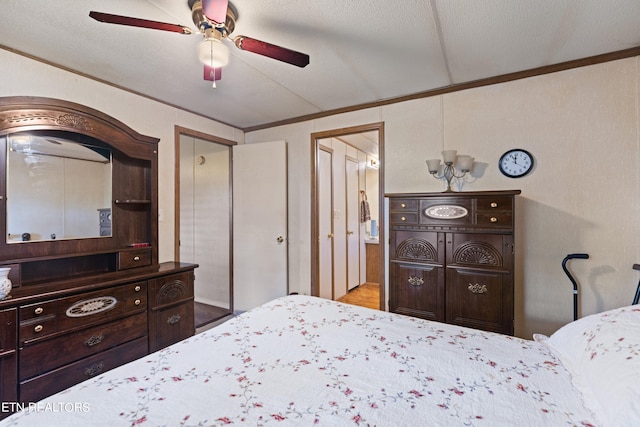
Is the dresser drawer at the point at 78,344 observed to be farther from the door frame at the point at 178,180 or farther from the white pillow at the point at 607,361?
the white pillow at the point at 607,361

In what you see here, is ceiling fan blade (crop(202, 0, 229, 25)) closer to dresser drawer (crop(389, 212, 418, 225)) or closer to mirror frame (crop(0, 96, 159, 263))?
mirror frame (crop(0, 96, 159, 263))

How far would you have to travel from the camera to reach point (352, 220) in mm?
4594

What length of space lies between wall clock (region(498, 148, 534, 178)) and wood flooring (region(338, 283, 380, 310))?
2.27 meters

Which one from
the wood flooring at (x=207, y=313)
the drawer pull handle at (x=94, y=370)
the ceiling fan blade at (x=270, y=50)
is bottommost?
the wood flooring at (x=207, y=313)

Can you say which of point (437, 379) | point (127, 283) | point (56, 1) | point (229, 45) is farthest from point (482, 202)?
point (56, 1)

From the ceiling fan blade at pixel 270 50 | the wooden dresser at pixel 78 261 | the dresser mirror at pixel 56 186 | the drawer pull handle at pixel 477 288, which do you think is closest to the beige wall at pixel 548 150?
the wooden dresser at pixel 78 261

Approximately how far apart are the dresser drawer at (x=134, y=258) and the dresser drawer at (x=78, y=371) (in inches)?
24.2

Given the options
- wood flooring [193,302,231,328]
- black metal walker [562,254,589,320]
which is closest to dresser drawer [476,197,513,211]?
black metal walker [562,254,589,320]

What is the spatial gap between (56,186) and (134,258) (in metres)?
0.77

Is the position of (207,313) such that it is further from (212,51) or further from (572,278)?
(572,278)

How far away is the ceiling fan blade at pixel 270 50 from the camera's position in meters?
1.51

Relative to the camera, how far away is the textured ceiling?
1594 millimetres

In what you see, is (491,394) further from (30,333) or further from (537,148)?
(30,333)

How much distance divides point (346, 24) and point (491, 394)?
1962 mm
